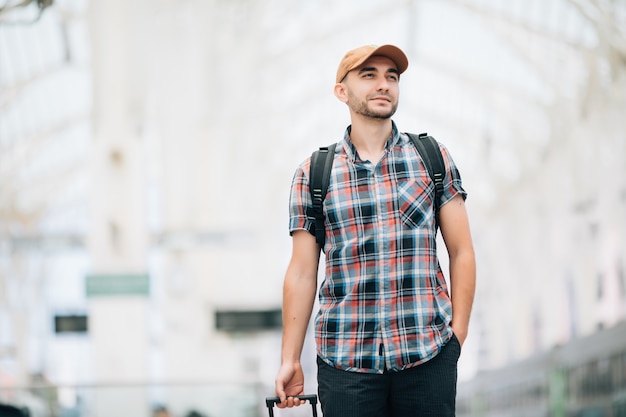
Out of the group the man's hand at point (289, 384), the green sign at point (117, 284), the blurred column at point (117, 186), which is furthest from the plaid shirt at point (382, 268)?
the blurred column at point (117, 186)

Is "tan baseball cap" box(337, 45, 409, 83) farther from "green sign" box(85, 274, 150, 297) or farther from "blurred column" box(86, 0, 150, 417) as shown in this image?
"blurred column" box(86, 0, 150, 417)

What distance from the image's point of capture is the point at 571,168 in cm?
3247

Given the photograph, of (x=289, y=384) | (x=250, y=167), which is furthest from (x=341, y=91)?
(x=250, y=167)

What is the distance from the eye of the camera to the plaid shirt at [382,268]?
273 cm

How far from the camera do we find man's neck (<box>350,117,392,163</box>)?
2926 millimetres

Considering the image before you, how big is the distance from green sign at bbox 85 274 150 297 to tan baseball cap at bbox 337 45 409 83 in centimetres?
1471

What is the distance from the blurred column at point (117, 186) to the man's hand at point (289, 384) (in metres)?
16.3

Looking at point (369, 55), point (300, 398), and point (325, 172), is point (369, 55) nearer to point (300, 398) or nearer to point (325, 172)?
point (325, 172)

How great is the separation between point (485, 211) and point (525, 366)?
3075 centimetres

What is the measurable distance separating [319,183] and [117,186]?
1703 centimetres

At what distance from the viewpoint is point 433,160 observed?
288 centimetres

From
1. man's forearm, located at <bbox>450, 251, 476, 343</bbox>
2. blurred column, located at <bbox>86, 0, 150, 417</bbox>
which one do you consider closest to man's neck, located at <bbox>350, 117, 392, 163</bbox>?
man's forearm, located at <bbox>450, 251, 476, 343</bbox>

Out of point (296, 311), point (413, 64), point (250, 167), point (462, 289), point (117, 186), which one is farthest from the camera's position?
point (413, 64)

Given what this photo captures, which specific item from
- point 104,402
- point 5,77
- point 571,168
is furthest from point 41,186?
point 104,402
